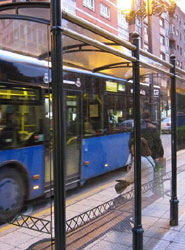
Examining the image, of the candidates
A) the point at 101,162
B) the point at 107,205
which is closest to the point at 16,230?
the point at 107,205

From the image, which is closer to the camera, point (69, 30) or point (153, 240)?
point (69, 30)

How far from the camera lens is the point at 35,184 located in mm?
4648

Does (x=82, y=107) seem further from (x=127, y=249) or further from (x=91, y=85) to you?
(x=127, y=249)

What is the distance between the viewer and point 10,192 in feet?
14.8

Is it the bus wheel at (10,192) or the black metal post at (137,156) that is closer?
the black metal post at (137,156)

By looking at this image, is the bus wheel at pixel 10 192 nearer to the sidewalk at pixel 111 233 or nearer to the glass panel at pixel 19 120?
the sidewalk at pixel 111 233

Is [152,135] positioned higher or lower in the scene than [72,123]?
lower

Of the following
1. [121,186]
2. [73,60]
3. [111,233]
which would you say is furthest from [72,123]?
[111,233]

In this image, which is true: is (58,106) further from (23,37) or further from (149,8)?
(149,8)

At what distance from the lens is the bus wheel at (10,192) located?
4.20 m

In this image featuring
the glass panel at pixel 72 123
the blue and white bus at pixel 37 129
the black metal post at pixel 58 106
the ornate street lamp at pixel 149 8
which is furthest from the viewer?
the ornate street lamp at pixel 149 8

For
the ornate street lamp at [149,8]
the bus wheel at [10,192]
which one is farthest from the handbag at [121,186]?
the ornate street lamp at [149,8]

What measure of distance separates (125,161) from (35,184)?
159 cm

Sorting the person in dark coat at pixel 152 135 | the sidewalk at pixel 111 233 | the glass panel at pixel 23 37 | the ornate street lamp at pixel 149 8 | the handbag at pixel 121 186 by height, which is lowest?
the sidewalk at pixel 111 233
